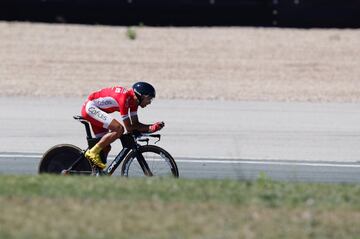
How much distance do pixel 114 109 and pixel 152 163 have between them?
0.80 meters

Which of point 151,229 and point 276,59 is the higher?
point 151,229

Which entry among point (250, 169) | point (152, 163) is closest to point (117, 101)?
point (152, 163)

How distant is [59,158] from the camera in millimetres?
12820

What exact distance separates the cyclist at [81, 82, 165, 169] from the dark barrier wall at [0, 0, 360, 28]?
1791 cm

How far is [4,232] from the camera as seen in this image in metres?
7.83

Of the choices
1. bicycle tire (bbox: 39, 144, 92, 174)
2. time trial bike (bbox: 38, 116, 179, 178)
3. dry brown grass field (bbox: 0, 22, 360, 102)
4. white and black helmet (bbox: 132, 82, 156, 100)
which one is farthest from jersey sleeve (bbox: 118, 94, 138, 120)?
dry brown grass field (bbox: 0, 22, 360, 102)

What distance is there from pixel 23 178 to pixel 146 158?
2.76 meters

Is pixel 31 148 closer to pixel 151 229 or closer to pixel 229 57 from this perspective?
pixel 151 229

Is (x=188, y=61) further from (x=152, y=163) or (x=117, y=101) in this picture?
(x=152, y=163)

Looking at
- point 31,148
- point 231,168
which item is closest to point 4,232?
point 231,168

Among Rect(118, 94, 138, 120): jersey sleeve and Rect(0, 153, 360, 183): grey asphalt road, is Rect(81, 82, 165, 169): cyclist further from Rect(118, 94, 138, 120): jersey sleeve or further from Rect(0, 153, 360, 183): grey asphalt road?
Rect(0, 153, 360, 183): grey asphalt road

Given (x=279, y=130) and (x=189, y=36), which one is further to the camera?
(x=189, y=36)

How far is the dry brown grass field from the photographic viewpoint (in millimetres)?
23547

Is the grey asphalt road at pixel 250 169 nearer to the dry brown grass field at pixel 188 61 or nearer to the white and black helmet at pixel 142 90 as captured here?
the white and black helmet at pixel 142 90
